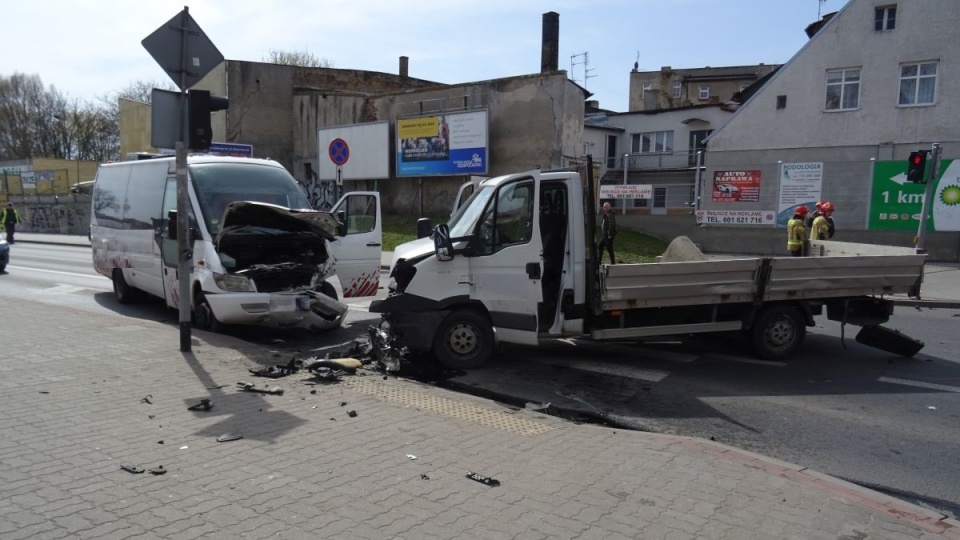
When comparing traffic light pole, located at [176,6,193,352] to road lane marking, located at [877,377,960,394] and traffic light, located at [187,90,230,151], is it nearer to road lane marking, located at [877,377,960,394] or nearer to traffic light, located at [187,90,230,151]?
traffic light, located at [187,90,230,151]

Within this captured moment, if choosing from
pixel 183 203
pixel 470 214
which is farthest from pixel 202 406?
pixel 470 214

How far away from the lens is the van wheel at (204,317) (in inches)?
344

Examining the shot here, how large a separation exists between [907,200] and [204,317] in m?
21.2

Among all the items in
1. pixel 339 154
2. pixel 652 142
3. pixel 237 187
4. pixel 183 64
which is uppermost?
pixel 652 142

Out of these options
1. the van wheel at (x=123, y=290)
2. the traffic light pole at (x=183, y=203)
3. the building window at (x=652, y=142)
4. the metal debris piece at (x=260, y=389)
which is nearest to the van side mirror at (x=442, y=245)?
the metal debris piece at (x=260, y=389)

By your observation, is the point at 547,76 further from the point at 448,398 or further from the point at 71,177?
the point at 71,177

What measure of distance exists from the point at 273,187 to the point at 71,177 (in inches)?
1919

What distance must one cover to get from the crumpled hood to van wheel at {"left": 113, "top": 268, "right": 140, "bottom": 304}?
4.20 m

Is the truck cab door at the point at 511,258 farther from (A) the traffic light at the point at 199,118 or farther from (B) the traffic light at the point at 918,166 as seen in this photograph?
(B) the traffic light at the point at 918,166

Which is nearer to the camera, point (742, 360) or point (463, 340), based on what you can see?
point (463, 340)

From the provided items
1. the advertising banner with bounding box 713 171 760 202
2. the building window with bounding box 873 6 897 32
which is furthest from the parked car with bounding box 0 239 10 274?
the building window with bounding box 873 6 897 32

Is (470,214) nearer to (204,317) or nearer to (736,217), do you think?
(204,317)

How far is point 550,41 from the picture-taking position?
32906mm

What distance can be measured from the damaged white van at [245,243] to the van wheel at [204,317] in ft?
0.05
